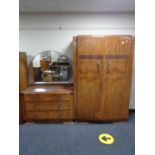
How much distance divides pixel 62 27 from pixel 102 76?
1.48m

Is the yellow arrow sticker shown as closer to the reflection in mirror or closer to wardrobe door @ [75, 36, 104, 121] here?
wardrobe door @ [75, 36, 104, 121]

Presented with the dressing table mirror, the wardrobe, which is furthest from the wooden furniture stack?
the dressing table mirror

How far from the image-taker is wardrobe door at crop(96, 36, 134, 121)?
288cm

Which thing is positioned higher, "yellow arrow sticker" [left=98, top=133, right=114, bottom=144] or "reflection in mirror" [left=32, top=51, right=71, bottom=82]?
"reflection in mirror" [left=32, top=51, right=71, bottom=82]

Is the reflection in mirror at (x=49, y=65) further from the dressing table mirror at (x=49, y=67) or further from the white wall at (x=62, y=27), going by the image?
the white wall at (x=62, y=27)

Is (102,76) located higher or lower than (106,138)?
higher

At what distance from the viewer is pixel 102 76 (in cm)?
296

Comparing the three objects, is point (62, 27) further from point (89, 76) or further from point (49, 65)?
point (89, 76)

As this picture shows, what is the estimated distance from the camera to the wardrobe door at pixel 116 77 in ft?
9.46

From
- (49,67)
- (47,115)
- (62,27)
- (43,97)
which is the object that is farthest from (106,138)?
(62,27)

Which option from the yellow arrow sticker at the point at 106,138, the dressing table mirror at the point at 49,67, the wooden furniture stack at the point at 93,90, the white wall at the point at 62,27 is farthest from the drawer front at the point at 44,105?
the white wall at the point at 62,27

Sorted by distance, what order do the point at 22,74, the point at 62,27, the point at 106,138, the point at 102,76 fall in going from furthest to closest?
1. the point at 62,27
2. the point at 22,74
3. the point at 102,76
4. the point at 106,138

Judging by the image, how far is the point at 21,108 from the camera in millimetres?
3006

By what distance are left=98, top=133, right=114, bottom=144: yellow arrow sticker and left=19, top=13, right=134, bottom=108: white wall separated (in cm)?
198
